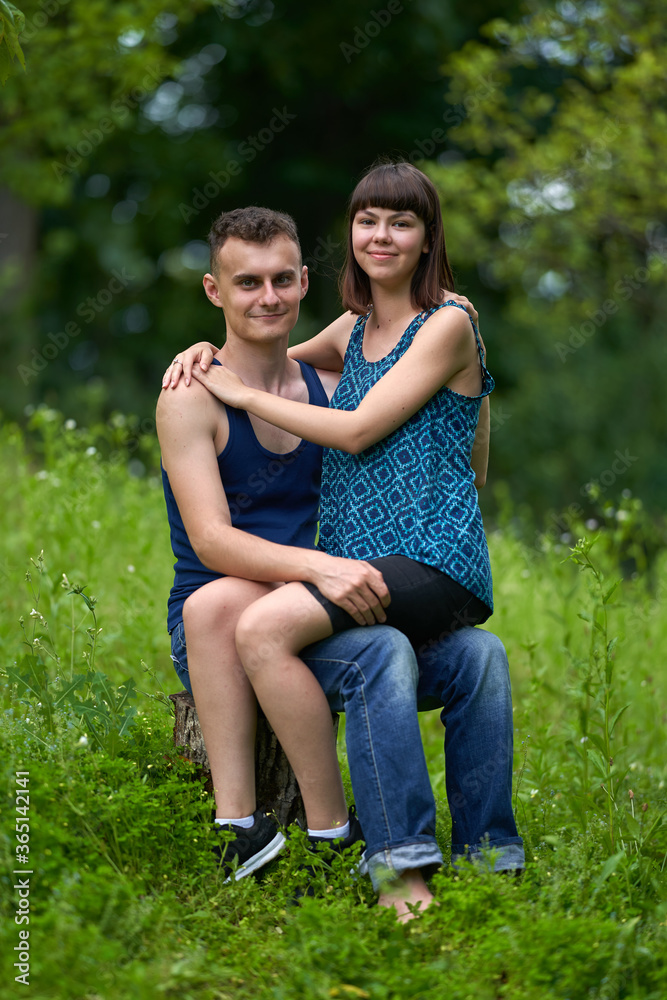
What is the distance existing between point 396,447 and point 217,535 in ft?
1.91

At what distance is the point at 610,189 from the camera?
32.2 ft

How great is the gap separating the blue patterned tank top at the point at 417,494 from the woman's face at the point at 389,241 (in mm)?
Result: 168

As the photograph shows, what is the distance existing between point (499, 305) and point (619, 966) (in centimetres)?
1476

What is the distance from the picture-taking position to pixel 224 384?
3039mm

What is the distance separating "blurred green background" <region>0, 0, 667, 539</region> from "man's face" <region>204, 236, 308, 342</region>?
624 centimetres

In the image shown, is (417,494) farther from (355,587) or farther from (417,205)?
(417,205)

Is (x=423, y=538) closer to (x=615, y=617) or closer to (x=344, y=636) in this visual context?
(x=344, y=636)

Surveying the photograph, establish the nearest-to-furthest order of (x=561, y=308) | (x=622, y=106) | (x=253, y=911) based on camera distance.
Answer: (x=253, y=911) < (x=622, y=106) < (x=561, y=308)

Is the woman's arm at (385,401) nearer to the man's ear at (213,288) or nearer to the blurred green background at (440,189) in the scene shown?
the man's ear at (213,288)

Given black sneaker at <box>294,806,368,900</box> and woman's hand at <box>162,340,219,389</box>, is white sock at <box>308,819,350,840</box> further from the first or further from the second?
woman's hand at <box>162,340,219,389</box>

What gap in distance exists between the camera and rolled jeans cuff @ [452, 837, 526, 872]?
278cm

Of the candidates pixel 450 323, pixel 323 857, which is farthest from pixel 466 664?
pixel 450 323

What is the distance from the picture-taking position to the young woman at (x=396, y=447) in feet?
9.02

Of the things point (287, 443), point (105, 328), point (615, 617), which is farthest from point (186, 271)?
point (287, 443)
